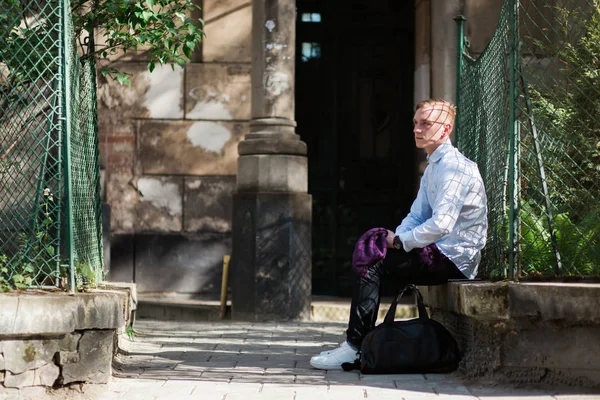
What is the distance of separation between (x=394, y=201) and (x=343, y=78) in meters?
1.49

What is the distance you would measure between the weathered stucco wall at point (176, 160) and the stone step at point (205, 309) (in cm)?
43

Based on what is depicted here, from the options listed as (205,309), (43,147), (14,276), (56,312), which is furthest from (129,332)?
(56,312)

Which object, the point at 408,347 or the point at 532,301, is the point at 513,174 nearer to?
the point at 532,301

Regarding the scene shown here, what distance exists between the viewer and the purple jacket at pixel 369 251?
600 centimetres

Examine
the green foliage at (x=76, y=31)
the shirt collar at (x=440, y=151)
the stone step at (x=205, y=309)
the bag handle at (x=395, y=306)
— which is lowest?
the stone step at (x=205, y=309)

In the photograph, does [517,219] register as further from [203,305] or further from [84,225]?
[203,305]

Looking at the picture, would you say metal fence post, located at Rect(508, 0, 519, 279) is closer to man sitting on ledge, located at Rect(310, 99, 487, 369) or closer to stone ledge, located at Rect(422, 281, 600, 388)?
stone ledge, located at Rect(422, 281, 600, 388)

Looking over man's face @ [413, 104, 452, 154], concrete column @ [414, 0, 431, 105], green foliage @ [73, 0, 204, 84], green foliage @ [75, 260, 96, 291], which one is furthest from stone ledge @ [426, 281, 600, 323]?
concrete column @ [414, 0, 431, 105]

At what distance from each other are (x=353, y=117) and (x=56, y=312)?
7.15 meters

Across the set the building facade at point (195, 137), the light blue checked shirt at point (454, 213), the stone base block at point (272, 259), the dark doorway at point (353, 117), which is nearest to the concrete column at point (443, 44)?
the building facade at point (195, 137)

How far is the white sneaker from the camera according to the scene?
6172 millimetres

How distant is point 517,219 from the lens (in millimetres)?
5551

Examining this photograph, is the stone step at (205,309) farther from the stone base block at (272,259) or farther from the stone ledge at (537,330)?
the stone ledge at (537,330)

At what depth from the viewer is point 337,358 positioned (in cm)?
620
